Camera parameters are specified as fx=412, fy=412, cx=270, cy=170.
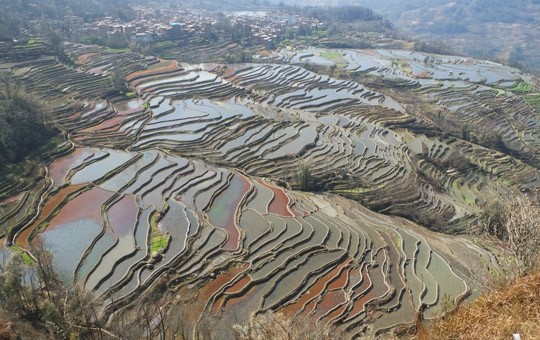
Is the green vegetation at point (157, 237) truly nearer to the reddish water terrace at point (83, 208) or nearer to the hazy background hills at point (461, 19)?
the reddish water terrace at point (83, 208)

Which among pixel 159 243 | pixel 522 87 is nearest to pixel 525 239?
pixel 159 243

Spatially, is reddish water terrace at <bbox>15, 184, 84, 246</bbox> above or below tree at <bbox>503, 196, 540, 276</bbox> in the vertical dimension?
below

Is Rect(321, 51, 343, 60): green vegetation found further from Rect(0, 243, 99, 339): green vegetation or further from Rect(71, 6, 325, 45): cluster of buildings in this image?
Rect(0, 243, 99, 339): green vegetation

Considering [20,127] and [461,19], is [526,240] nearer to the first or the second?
[20,127]

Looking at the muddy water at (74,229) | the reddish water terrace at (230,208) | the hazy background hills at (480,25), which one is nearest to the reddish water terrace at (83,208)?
the muddy water at (74,229)

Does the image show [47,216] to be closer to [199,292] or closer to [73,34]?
[199,292]

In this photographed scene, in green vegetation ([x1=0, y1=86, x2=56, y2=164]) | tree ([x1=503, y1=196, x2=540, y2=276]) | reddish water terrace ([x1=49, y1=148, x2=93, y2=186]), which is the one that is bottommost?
reddish water terrace ([x1=49, y1=148, x2=93, y2=186])

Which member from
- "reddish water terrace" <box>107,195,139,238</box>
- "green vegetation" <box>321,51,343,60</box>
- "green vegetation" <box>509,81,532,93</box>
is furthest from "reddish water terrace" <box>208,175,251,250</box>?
"green vegetation" <box>321,51,343,60</box>
